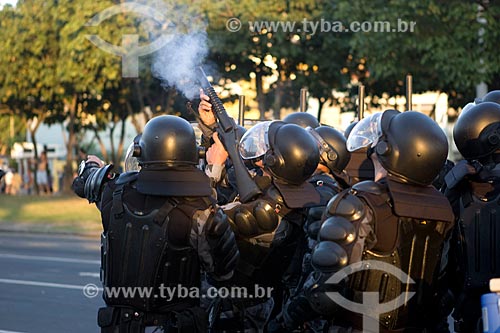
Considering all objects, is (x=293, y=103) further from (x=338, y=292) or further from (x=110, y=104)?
(x=338, y=292)

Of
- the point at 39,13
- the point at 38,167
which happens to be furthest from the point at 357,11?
the point at 38,167

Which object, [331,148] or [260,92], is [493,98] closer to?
[331,148]

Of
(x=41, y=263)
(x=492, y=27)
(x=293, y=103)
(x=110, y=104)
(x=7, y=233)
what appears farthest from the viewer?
(x=110, y=104)

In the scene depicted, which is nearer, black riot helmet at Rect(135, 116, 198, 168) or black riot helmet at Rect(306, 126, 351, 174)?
black riot helmet at Rect(135, 116, 198, 168)

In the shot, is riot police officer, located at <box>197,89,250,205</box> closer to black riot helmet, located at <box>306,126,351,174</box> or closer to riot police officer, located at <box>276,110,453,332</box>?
black riot helmet, located at <box>306,126,351,174</box>

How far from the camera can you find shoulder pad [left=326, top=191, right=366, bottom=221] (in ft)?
13.8

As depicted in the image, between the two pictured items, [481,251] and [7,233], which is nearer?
[481,251]

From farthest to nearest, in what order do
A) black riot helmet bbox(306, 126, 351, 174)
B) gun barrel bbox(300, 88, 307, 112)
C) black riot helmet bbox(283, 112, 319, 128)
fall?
gun barrel bbox(300, 88, 307, 112), black riot helmet bbox(283, 112, 319, 128), black riot helmet bbox(306, 126, 351, 174)

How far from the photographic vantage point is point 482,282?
5441mm

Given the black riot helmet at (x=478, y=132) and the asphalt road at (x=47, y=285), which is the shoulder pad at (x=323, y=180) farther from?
the asphalt road at (x=47, y=285)

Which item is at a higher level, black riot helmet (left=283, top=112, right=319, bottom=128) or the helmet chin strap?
black riot helmet (left=283, top=112, right=319, bottom=128)

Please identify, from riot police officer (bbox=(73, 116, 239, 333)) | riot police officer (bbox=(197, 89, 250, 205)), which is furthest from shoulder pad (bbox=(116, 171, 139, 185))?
riot police officer (bbox=(197, 89, 250, 205))

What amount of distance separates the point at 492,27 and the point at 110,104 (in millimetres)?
17775

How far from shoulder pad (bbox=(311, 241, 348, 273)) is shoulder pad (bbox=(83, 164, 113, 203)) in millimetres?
1458
